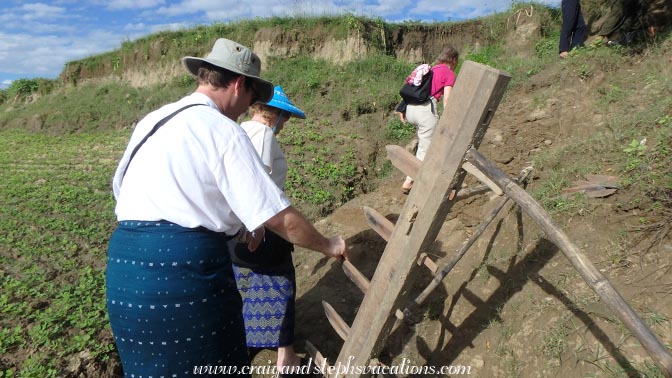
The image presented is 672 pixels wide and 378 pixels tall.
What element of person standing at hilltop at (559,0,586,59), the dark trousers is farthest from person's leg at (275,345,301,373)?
the dark trousers

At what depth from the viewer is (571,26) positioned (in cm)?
654

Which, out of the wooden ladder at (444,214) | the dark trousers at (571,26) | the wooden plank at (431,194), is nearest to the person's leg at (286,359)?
the wooden ladder at (444,214)

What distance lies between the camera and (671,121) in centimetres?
332

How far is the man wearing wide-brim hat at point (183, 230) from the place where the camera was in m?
1.67

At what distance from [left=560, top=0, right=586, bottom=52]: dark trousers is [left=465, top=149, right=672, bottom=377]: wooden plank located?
605 centimetres

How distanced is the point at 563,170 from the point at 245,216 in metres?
3.08

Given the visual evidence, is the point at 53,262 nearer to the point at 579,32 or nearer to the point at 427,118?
the point at 427,118

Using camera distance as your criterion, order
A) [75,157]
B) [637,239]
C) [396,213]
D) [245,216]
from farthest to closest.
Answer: [75,157] < [396,213] < [637,239] < [245,216]

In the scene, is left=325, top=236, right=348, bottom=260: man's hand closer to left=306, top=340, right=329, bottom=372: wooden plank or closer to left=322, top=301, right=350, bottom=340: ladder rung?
left=322, top=301, right=350, bottom=340: ladder rung

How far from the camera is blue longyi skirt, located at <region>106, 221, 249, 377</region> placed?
66.8 inches

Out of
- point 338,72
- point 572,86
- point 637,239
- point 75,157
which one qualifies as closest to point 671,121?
point 637,239

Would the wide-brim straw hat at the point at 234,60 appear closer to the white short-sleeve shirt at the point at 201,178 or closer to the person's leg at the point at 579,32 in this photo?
the white short-sleeve shirt at the point at 201,178

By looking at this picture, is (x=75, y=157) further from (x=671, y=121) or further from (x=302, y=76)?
(x=671, y=121)

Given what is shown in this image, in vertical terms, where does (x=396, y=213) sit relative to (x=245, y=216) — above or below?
below
